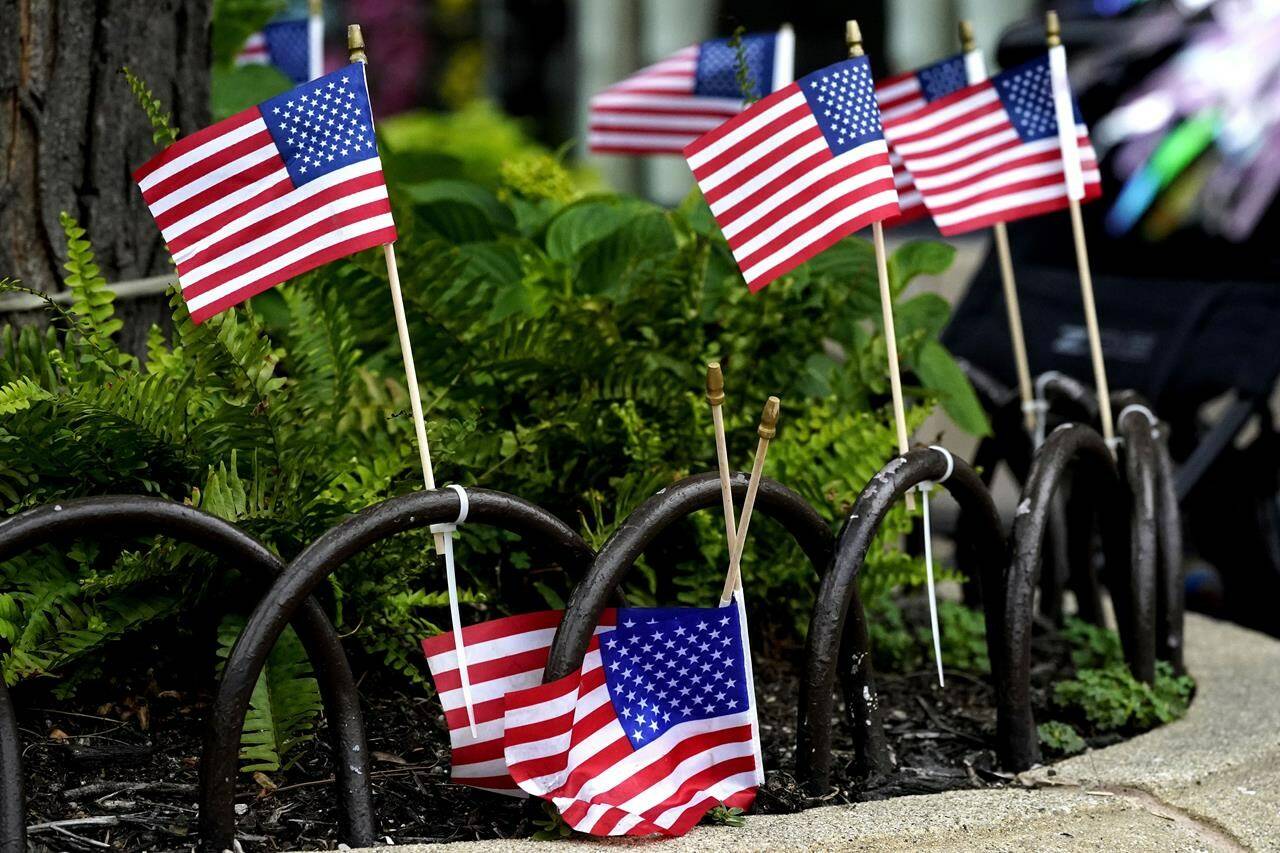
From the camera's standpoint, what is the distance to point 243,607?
2469mm

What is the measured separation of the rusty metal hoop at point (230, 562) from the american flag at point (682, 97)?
1875 millimetres

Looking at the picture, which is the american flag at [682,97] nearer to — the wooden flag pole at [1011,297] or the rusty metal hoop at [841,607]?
the wooden flag pole at [1011,297]

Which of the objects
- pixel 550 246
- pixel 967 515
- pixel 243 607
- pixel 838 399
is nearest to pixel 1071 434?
pixel 967 515

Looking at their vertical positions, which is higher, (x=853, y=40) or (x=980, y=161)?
(x=853, y=40)

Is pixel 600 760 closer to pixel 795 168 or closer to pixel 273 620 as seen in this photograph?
pixel 273 620

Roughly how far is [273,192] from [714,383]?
741 mm

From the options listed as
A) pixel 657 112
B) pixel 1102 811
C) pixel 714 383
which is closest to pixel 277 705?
pixel 714 383

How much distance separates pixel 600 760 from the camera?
2.19 m

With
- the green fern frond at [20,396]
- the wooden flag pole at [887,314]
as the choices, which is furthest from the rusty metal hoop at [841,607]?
the green fern frond at [20,396]

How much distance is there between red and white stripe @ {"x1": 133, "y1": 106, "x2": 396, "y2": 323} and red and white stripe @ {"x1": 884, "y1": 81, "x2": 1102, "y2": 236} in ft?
4.08

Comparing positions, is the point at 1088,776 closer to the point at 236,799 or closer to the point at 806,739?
the point at 806,739

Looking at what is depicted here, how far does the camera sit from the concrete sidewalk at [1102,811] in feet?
7.25

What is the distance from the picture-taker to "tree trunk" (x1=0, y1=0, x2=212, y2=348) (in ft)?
9.04

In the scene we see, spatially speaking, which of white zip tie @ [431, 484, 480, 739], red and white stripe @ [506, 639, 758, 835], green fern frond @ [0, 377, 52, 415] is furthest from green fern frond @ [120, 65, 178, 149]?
red and white stripe @ [506, 639, 758, 835]
